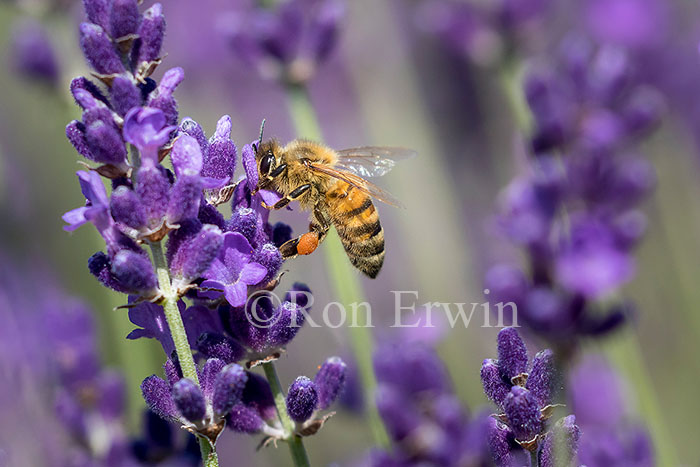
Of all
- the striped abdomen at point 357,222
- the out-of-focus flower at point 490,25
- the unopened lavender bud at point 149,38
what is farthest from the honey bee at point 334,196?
the out-of-focus flower at point 490,25

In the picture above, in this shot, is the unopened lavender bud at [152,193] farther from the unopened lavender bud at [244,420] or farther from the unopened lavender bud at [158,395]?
the unopened lavender bud at [244,420]

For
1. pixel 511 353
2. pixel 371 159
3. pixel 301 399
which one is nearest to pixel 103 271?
pixel 301 399

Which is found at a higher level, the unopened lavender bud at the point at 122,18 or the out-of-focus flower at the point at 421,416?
the unopened lavender bud at the point at 122,18

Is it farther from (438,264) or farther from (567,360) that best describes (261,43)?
Result: (438,264)

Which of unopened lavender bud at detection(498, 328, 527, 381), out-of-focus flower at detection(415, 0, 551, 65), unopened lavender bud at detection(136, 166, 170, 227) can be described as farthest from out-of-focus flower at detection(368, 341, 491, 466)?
out-of-focus flower at detection(415, 0, 551, 65)

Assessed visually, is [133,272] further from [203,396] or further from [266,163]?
[266,163]

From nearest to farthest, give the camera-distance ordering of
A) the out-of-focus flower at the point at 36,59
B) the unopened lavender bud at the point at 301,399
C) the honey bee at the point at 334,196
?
the unopened lavender bud at the point at 301,399, the honey bee at the point at 334,196, the out-of-focus flower at the point at 36,59

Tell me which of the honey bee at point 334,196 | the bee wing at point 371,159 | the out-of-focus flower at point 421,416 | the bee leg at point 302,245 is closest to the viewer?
the bee leg at point 302,245

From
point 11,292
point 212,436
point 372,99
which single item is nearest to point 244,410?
point 212,436
